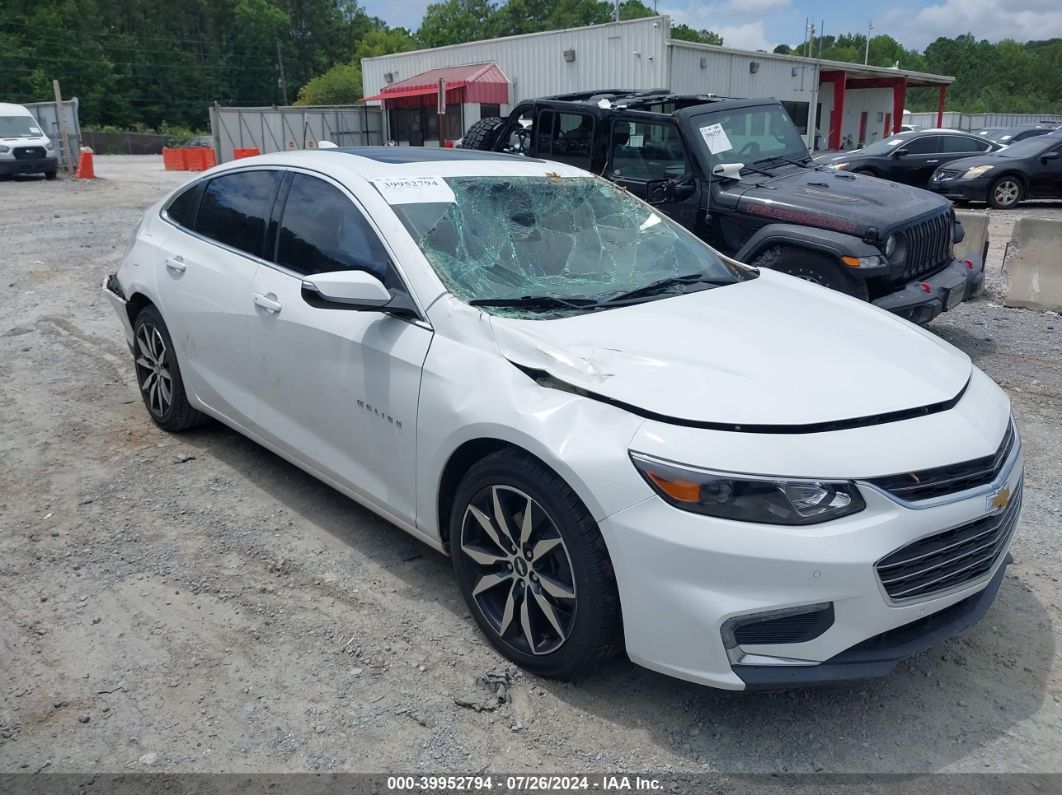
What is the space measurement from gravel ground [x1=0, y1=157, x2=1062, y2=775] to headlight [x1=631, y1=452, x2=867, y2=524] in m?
0.79

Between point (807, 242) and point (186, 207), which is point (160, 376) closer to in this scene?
point (186, 207)

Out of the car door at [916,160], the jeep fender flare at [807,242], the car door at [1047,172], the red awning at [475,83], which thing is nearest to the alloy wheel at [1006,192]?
the car door at [1047,172]

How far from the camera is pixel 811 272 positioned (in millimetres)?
6418

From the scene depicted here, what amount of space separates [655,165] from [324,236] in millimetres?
4167

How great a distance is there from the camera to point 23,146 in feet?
76.7

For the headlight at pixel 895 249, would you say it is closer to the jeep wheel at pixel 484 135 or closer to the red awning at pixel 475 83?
the jeep wheel at pixel 484 135

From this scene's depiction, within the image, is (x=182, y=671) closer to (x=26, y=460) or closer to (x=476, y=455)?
(x=476, y=455)

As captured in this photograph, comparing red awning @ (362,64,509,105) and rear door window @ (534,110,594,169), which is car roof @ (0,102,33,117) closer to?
red awning @ (362,64,509,105)

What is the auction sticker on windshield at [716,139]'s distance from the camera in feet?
23.6

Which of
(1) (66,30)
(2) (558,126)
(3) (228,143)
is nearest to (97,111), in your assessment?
(1) (66,30)

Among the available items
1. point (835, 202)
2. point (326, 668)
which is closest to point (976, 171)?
point (835, 202)

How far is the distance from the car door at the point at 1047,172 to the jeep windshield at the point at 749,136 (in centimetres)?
1059

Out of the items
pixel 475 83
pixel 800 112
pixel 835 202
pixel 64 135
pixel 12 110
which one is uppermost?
pixel 475 83

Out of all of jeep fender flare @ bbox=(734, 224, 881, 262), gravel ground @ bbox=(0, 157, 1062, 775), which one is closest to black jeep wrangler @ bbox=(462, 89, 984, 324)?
jeep fender flare @ bbox=(734, 224, 881, 262)
